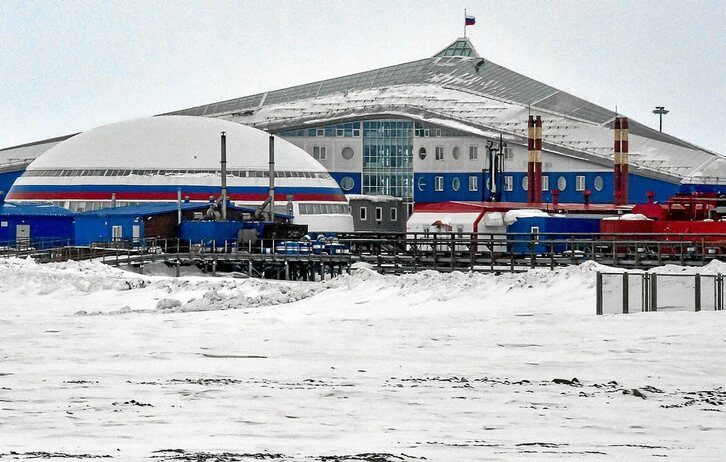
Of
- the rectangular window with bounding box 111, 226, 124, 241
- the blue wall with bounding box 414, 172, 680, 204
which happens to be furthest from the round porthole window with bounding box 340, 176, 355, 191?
the rectangular window with bounding box 111, 226, 124, 241

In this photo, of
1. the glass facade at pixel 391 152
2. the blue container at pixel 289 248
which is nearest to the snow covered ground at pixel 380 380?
the blue container at pixel 289 248

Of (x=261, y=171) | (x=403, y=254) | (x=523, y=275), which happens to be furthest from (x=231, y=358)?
(x=261, y=171)

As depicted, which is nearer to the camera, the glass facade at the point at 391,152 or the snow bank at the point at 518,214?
the snow bank at the point at 518,214

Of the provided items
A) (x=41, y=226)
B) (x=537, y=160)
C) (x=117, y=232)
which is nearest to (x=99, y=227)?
(x=117, y=232)

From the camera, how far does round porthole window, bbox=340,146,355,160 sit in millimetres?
123250

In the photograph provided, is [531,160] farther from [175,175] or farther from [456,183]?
[175,175]

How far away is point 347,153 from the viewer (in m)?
123

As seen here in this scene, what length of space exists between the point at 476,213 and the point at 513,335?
170 ft

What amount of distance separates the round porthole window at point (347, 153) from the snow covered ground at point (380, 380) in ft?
267

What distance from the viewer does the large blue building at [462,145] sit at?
384 ft

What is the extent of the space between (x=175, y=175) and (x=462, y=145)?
2705 cm

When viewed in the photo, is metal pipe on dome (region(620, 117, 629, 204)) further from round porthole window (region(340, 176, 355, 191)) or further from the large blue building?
round porthole window (region(340, 176, 355, 191))

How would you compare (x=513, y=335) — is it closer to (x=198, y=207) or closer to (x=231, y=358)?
(x=231, y=358)

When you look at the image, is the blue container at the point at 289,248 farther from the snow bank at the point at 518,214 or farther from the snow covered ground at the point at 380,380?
the snow covered ground at the point at 380,380
